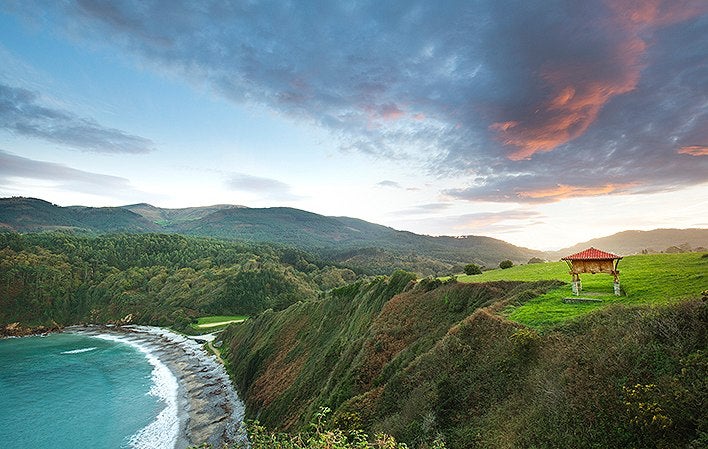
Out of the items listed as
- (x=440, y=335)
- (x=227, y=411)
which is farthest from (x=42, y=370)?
(x=440, y=335)

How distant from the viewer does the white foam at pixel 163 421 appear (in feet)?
146

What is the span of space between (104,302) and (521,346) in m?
199

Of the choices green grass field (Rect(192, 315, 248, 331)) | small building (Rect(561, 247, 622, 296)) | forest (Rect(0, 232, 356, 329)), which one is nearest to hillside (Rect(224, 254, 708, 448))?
small building (Rect(561, 247, 622, 296))

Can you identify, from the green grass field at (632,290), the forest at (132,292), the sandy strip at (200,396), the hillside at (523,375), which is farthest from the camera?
the forest at (132,292)

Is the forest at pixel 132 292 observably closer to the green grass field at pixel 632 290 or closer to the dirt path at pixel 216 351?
the dirt path at pixel 216 351

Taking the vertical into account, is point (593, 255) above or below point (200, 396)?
above

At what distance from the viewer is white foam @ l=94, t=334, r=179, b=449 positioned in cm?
4462

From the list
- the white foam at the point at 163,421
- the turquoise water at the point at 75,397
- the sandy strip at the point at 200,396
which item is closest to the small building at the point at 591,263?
the sandy strip at the point at 200,396

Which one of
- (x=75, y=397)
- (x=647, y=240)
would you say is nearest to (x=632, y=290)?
(x=75, y=397)

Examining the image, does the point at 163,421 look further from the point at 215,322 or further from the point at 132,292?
the point at 132,292

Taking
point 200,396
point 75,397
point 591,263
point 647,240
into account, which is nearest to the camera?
point 591,263

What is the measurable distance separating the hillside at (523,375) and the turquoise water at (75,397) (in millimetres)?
33934

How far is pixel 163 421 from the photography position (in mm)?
50562

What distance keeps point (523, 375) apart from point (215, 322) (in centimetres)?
13205
